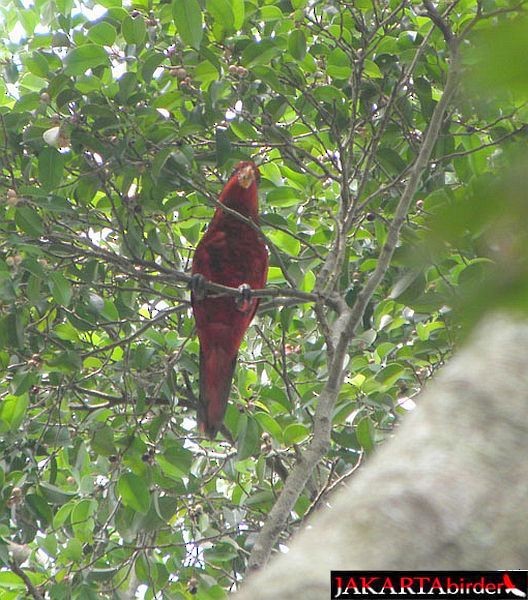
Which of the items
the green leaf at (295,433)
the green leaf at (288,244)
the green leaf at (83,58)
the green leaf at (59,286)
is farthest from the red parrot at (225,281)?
the green leaf at (83,58)

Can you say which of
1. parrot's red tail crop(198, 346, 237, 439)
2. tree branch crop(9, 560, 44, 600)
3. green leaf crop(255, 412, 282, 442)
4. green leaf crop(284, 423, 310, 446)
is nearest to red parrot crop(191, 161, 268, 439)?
parrot's red tail crop(198, 346, 237, 439)

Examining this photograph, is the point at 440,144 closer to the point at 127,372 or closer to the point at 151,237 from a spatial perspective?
the point at 151,237

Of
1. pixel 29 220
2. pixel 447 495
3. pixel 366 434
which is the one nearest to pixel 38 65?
pixel 29 220

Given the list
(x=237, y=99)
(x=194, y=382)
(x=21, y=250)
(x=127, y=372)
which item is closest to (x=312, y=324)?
(x=194, y=382)

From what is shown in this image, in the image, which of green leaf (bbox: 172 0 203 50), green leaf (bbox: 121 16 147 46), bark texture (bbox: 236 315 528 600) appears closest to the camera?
bark texture (bbox: 236 315 528 600)

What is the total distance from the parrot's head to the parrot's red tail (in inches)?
28.3

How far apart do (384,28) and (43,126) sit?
119cm

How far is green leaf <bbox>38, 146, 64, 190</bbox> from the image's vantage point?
9.93 feet

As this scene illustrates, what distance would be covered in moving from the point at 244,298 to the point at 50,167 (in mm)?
779

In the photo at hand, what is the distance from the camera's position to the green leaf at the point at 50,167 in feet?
9.93

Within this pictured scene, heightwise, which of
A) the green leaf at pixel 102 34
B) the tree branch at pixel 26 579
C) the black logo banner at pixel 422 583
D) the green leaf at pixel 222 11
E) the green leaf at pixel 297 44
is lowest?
the black logo banner at pixel 422 583

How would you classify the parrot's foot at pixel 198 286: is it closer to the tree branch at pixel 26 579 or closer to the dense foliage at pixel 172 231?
the dense foliage at pixel 172 231

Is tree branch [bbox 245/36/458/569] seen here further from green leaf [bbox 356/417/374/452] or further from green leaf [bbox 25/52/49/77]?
green leaf [bbox 25/52/49/77]

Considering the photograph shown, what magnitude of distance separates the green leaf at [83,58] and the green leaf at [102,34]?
92 mm
